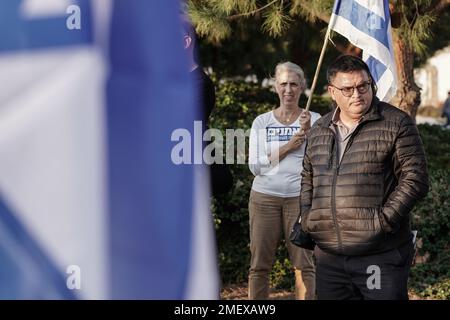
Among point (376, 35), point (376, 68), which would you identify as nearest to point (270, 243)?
point (376, 68)

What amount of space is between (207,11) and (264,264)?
2387 millimetres

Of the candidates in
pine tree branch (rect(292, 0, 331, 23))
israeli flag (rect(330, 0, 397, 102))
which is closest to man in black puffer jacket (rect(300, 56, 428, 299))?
israeli flag (rect(330, 0, 397, 102))

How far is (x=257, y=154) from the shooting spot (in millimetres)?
4637

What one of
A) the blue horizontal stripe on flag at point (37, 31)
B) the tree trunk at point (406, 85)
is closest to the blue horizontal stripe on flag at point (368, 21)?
the tree trunk at point (406, 85)

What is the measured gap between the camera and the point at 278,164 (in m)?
4.61

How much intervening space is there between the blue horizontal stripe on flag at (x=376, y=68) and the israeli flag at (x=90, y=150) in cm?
296

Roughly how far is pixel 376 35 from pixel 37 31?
3180 millimetres

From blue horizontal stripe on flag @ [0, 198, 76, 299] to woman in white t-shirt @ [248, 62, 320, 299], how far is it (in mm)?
2936

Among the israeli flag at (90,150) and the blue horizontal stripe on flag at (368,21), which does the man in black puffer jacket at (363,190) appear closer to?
the blue horizontal stripe on flag at (368,21)

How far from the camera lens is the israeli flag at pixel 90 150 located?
1.67 meters

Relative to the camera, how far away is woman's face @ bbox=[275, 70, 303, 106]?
15.4 ft

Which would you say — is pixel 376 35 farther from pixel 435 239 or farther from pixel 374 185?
pixel 435 239

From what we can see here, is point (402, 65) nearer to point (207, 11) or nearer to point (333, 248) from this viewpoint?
point (207, 11)
